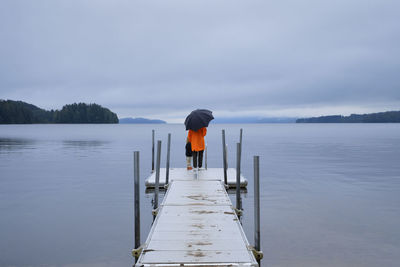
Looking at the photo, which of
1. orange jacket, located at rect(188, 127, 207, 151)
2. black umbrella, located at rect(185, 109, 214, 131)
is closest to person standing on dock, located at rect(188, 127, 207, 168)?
orange jacket, located at rect(188, 127, 207, 151)

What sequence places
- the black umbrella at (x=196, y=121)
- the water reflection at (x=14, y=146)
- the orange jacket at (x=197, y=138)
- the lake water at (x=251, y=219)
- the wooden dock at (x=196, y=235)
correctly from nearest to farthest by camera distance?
the wooden dock at (x=196, y=235)
the lake water at (x=251, y=219)
the black umbrella at (x=196, y=121)
the orange jacket at (x=197, y=138)
the water reflection at (x=14, y=146)

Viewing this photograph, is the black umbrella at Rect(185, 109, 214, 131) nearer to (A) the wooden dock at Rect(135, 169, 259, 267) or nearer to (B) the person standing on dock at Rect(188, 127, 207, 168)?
(B) the person standing on dock at Rect(188, 127, 207, 168)

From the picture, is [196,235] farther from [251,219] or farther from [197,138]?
[197,138]

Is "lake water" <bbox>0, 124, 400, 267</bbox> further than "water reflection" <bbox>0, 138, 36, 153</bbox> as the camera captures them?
No

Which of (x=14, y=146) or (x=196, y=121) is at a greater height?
(x=196, y=121)

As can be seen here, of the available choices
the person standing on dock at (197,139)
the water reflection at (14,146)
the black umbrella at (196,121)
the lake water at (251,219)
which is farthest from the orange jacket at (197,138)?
the water reflection at (14,146)

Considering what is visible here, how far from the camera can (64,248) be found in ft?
29.9

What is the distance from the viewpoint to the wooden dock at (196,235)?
5.59 m

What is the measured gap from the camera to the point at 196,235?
265 inches

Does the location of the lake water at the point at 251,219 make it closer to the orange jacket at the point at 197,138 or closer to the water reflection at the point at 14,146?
the orange jacket at the point at 197,138

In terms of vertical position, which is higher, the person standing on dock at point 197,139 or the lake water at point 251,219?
the person standing on dock at point 197,139

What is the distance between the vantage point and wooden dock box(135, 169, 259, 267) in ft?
18.3

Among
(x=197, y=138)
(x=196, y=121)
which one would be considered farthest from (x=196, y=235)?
(x=197, y=138)

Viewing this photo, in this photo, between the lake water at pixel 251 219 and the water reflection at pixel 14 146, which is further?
the water reflection at pixel 14 146
